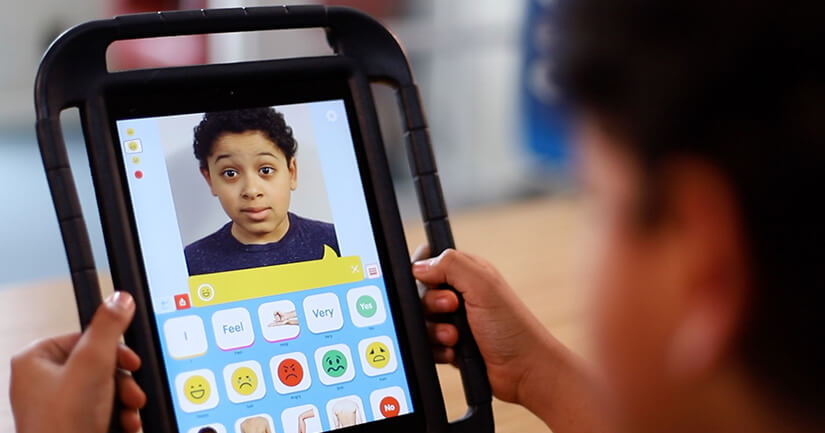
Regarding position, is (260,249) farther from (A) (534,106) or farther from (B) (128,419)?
(A) (534,106)

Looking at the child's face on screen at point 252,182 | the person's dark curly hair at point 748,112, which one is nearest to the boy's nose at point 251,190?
the child's face on screen at point 252,182

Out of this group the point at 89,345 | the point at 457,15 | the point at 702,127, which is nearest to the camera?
the point at 702,127

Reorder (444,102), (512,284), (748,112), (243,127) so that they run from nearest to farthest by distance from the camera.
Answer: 1. (748,112)
2. (243,127)
3. (512,284)
4. (444,102)

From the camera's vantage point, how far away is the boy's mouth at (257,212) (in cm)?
67

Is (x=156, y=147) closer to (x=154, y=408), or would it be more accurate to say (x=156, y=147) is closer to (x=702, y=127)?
(x=154, y=408)

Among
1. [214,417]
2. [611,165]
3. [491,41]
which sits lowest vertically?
[214,417]

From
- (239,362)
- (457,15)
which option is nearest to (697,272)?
(239,362)

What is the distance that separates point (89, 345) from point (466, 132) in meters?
2.94

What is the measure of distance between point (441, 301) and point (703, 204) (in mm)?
407

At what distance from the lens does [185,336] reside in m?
0.63

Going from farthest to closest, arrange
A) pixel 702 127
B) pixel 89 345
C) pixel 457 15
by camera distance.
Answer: pixel 457 15 → pixel 89 345 → pixel 702 127

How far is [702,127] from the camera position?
34 cm

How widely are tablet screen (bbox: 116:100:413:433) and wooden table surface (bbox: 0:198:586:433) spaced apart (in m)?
0.13

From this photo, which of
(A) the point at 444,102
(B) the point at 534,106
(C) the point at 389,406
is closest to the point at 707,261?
(C) the point at 389,406
